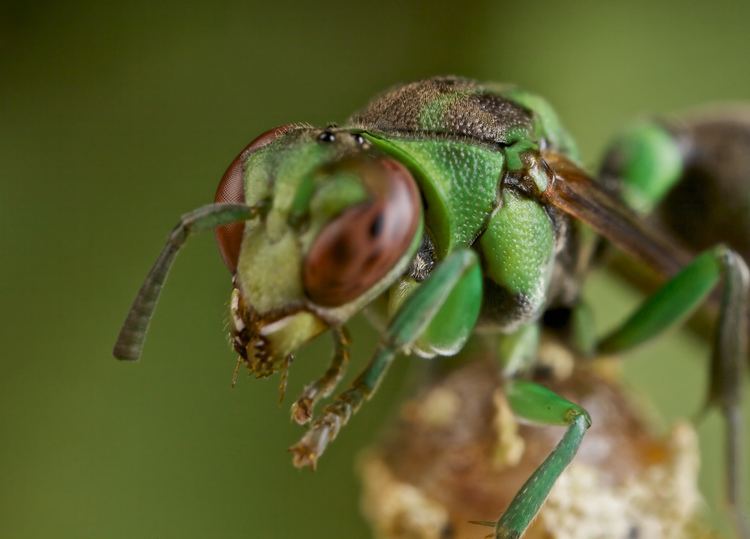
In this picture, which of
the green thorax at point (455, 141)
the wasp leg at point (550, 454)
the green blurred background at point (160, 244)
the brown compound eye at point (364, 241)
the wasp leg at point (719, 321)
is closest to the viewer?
the brown compound eye at point (364, 241)

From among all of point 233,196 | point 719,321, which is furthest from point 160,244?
point 719,321

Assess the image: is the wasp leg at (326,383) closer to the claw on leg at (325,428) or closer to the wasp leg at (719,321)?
the claw on leg at (325,428)

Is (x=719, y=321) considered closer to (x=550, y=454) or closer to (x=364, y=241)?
(x=550, y=454)

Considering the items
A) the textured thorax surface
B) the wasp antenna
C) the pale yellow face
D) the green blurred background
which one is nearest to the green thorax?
the textured thorax surface

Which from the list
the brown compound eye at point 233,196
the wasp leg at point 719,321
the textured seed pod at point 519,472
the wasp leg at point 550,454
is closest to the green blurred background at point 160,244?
the wasp leg at point 719,321

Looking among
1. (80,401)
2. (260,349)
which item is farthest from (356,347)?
(260,349)
